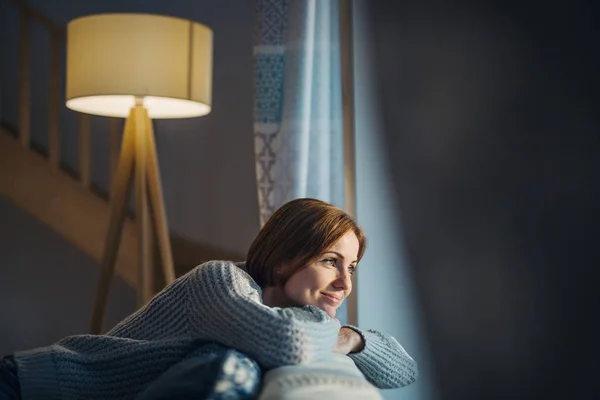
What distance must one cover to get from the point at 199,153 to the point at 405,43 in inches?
71.2

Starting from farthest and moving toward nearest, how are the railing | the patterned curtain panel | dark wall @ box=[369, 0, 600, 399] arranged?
1. the railing
2. the patterned curtain panel
3. dark wall @ box=[369, 0, 600, 399]

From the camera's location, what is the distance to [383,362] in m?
1.48

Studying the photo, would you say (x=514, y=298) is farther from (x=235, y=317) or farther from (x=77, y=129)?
(x=77, y=129)

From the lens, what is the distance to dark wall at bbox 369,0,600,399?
1.85 m

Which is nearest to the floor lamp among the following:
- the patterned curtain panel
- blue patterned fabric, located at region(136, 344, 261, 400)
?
the patterned curtain panel

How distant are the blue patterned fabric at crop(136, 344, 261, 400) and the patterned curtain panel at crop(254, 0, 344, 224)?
3.94 ft

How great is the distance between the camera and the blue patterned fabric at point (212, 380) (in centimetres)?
106

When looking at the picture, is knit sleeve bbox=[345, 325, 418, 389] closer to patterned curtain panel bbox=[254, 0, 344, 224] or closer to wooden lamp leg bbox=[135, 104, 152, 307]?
patterned curtain panel bbox=[254, 0, 344, 224]

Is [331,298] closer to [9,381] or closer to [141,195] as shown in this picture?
[9,381]

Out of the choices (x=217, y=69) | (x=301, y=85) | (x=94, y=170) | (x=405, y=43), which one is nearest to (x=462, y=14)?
(x=405, y=43)

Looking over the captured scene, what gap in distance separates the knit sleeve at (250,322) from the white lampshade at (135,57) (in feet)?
3.60

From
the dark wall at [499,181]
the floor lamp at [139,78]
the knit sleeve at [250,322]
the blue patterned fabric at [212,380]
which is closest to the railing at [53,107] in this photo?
the floor lamp at [139,78]

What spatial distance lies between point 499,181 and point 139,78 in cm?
103

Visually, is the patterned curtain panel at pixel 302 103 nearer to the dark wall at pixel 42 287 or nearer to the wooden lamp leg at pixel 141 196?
the wooden lamp leg at pixel 141 196
